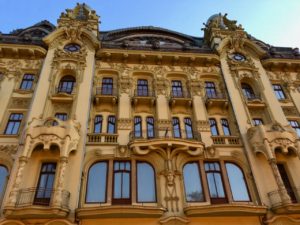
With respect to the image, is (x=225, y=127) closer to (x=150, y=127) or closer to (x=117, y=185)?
(x=150, y=127)

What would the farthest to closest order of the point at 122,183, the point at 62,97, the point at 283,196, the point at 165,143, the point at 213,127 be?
the point at 213,127, the point at 62,97, the point at 165,143, the point at 122,183, the point at 283,196

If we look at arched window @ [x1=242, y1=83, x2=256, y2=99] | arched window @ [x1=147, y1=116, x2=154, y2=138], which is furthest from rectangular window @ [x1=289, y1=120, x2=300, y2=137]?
arched window @ [x1=147, y1=116, x2=154, y2=138]

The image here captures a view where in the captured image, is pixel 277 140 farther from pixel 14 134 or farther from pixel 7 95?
pixel 7 95

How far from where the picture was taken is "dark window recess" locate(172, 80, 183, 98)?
17445 millimetres

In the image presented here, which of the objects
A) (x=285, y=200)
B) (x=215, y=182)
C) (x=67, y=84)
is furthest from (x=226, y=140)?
(x=67, y=84)

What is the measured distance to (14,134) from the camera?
45.6ft

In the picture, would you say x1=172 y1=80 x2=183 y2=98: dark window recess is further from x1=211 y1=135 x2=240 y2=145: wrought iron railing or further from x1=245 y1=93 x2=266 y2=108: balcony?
x1=245 y1=93 x2=266 y2=108: balcony

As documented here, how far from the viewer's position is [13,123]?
1462cm

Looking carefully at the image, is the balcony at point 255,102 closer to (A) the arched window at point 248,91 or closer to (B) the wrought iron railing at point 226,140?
(A) the arched window at point 248,91

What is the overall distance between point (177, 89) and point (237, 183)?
7793 millimetres

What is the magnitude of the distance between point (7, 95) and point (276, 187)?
16.7 metres

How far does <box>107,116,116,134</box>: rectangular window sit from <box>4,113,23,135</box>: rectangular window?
5182mm

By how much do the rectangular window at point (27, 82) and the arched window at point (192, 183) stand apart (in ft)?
38.2

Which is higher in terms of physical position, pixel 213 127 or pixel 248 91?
pixel 248 91
